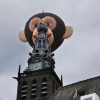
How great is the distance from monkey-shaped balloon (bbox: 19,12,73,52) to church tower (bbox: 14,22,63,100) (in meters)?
0.96

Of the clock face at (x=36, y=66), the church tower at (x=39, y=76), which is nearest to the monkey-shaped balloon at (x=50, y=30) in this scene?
the church tower at (x=39, y=76)

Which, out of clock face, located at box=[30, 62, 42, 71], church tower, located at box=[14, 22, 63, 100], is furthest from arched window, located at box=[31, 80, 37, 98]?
clock face, located at box=[30, 62, 42, 71]

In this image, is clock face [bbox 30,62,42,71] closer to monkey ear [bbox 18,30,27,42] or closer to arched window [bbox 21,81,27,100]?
arched window [bbox 21,81,27,100]

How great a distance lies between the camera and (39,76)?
8369cm

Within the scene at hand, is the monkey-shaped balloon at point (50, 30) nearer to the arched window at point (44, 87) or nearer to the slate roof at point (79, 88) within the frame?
the arched window at point (44, 87)

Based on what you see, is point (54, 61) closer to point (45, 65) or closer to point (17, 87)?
point (45, 65)

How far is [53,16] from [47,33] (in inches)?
147

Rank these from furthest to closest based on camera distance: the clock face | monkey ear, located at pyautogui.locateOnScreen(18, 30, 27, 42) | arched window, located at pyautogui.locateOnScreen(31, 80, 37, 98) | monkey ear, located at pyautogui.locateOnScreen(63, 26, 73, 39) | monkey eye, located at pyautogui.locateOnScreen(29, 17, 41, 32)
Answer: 1. monkey ear, located at pyautogui.locateOnScreen(18, 30, 27, 42)
2. monkey ear, located at pyautogui.locateOnScreen(63, 26, 73, 39)
3. monkey eye, located at pyautogui.locateOnScreen(29, 17, 41, 32)
4. the clock face
5. arched window, located at pyautogui.locateOnScreen(31, 80, 37, 98)

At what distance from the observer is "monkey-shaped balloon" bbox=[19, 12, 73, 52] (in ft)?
291

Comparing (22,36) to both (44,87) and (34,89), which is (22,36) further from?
(44,87)

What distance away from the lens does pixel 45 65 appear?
3386 inches

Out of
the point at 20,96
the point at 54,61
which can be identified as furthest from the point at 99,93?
the point at 54,61

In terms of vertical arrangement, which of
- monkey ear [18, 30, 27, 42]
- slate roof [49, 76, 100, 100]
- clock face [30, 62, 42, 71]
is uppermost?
monkey ear [18, 30, 27, 42]

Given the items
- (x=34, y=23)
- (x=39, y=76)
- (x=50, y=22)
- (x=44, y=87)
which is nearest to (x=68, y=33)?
(x=50, y=22)
